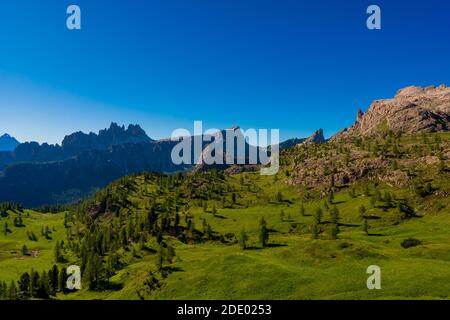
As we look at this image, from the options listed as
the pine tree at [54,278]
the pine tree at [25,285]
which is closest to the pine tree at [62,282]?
the pine tree at [54,278]

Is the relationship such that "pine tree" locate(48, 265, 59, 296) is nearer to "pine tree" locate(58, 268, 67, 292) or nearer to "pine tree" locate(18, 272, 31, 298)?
"pine tree" locate(58, 268, 67, 292)

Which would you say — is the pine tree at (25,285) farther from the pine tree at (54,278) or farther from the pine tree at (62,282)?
the pine tree at (62,282)

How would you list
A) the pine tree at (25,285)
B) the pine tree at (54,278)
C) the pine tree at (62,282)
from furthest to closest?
the pine tree at (54,278)
the pine tree at (62,282)
the pine tree at (25,285)

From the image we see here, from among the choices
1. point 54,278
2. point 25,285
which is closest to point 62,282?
point 54,278

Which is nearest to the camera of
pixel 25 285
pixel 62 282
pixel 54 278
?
pixel 62 282

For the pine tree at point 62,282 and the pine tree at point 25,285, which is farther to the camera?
the pine tree at point 62,282

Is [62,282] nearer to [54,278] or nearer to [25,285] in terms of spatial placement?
[54,278]

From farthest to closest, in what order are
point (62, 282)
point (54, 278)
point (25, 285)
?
point (54, 278), point (25, 285), point (62, 282)

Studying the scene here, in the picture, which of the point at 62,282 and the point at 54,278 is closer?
the point at 62,282

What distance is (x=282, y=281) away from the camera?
114 metres
